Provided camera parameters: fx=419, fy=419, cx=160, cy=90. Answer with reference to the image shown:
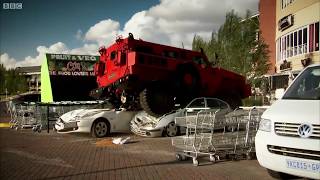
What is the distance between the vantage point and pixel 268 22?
4584 cm

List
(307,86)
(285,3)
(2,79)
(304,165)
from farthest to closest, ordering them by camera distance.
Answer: (2,79) → (285,3) → (307,86) → (304,165)

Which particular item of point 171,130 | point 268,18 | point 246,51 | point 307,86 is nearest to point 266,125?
point 307,86

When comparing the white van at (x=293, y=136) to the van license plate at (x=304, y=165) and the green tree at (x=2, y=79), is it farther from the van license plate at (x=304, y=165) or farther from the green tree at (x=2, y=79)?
the green tree at (x=2, y=79)

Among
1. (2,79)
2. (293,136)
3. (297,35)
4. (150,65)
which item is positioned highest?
(297,35)

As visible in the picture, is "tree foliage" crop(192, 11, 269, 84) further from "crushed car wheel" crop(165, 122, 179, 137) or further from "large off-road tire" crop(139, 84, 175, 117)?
"crushed car wheel" crop(165, 122, 179, 137)

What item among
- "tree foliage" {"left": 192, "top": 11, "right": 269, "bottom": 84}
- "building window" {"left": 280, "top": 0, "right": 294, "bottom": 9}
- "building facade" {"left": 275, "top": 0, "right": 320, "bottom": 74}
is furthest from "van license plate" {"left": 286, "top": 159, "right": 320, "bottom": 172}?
"building window" {"left": 280, "top": 0, "right": 294, "bottom": 9}

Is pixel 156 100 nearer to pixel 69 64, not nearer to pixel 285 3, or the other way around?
pixel 285 3

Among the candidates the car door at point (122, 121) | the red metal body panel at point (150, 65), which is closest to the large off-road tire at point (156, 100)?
the red metal body panel at point (150, 65)

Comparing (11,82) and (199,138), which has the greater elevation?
(11,82)

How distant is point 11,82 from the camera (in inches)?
2889

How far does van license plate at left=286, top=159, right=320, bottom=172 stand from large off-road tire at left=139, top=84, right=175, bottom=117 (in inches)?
301

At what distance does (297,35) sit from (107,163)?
873 inches

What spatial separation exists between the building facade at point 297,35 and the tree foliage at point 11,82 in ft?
170

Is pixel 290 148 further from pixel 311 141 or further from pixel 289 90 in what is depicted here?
pixel 289 90
